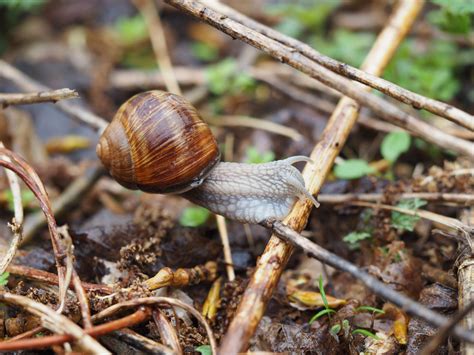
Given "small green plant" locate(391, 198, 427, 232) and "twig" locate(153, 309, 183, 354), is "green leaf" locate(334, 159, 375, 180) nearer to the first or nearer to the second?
"small green plant" locate(391, 198, 427, 232)

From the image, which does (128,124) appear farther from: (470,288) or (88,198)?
(470,288)

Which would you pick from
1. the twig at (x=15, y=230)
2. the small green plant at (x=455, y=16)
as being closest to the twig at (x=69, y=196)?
the twig at (x=15, y=230)

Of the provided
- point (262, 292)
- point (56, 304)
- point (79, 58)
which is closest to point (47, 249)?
point (56, 304)

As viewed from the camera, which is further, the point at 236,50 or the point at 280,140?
the point at 236,50

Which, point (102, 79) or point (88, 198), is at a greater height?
point (102, 79)

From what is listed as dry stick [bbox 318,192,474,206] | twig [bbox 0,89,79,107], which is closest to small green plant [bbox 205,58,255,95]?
dry stick [bbox 318,192,474,206]

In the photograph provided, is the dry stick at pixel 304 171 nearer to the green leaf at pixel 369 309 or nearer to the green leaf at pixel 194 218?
the green leaf at pixel 369 309

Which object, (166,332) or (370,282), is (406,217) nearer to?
(370,282)
